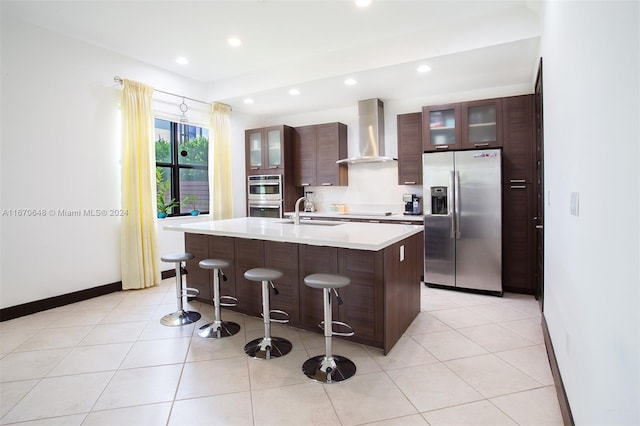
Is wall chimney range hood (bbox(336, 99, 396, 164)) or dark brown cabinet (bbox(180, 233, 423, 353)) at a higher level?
wall chimney range hood (bbox(336, 99, 396, 164))

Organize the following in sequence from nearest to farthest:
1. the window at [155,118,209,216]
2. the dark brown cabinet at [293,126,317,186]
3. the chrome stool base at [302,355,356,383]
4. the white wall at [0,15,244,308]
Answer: the chrome stool base at [302,355,356,383], the white wall at [0,15,244,308], the window at [155,118,209,216], the dark brown cabinet at [293,126,317,186]

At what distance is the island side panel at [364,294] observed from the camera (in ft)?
8.64

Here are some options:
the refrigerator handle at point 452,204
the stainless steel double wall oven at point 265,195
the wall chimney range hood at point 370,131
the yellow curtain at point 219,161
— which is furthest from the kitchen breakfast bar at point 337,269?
the stainless steel double wall oven at point 265,195

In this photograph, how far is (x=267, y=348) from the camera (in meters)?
2.67

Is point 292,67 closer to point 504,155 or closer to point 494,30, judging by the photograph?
point 494,30

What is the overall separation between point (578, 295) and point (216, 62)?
4.77 metres

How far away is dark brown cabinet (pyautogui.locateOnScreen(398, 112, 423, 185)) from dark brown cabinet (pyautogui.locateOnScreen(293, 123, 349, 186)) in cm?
107

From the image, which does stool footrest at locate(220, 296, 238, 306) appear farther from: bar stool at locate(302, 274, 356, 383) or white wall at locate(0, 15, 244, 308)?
white wall at locate(0, 15, 244, 308)

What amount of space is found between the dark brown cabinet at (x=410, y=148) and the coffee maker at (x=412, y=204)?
9.8 inches

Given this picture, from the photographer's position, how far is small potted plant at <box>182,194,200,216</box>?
18.3ft

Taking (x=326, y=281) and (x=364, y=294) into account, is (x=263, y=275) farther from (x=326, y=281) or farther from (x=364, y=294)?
(x=364, y=294)

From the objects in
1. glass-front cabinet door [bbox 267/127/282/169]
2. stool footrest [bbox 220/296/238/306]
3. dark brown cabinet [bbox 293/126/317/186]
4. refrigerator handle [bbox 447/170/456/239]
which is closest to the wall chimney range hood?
dark brown cabinet [bbox 293/126/317/186]

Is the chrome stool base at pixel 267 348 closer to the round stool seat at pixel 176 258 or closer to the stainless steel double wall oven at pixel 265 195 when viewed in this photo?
the round stool seat at pixel 176 258

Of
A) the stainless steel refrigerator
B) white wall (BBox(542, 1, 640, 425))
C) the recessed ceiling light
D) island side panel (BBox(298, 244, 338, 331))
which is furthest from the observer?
the stainless steel refrigerator
